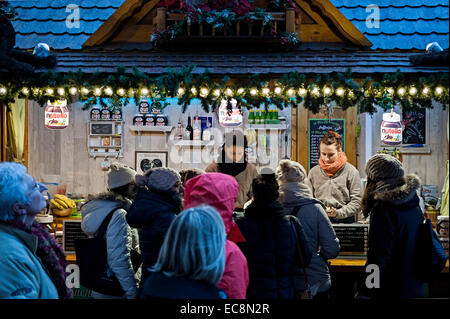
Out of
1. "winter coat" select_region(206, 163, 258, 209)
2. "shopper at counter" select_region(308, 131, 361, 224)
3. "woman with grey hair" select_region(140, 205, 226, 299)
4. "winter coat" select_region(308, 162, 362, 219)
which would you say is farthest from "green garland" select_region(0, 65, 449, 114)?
"woman with grey hair" select_region(140, 205, 226, 299)

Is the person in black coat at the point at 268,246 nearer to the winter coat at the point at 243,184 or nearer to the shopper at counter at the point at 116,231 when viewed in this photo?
the shopper at counter at the point at 116,231

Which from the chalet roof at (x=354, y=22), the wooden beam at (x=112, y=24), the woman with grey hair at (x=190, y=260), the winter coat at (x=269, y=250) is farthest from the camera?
the chalet roof at (x=354, y=22)

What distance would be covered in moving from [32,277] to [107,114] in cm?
644

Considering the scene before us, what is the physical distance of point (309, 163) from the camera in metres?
8.34

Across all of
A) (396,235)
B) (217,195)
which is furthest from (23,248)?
(396,235)

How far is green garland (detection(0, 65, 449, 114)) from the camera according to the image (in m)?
5.37

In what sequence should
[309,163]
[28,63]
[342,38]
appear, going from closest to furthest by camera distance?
[28,63] → [342,38] → [309,163]

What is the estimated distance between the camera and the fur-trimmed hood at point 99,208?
4.11m

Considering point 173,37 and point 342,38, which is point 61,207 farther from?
point 342,38

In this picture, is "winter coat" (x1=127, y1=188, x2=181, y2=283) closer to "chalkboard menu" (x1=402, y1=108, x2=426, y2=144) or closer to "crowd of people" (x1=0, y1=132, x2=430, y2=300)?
"crowd of people" (x1=0, y1=132, x2=430, y2=300)

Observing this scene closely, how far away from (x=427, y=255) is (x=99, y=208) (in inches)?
113

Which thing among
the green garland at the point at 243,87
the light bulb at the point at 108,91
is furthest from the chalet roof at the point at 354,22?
the light bulb at the point at 108,91

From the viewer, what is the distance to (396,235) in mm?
3883

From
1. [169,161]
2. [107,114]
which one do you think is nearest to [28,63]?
[107,114]
